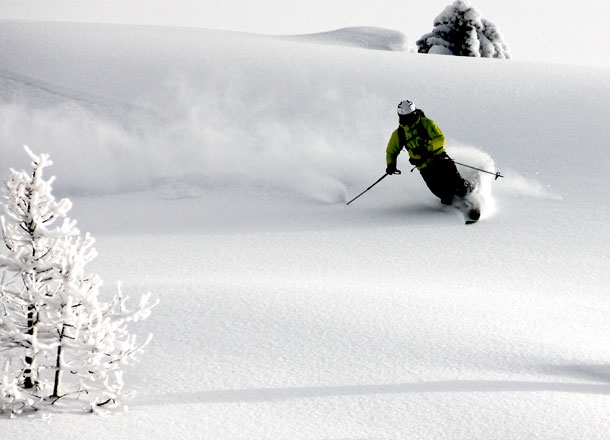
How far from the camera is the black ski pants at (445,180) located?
10461 mm

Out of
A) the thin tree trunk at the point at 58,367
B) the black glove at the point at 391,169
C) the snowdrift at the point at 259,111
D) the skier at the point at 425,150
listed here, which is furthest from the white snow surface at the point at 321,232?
the black glove at the point at 391,169

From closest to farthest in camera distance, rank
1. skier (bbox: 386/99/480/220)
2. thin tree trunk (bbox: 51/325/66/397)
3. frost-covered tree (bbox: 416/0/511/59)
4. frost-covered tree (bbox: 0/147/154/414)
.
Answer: frost-covered tree (bbox: 0/147/154/414), thin tree trunk (bbox: 51/325/66/397), skier (bbox: 386/99/480/220), frost-covered tree (bbox: 416/0/511/59)

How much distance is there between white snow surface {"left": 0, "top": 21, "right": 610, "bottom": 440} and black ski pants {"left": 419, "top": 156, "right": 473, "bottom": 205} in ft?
1.25

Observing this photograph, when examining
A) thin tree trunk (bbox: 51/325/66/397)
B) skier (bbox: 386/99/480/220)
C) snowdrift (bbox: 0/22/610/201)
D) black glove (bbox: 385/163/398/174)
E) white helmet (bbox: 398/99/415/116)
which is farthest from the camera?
snowdrift (bbox: 0/22/610/201)

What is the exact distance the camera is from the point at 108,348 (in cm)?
418

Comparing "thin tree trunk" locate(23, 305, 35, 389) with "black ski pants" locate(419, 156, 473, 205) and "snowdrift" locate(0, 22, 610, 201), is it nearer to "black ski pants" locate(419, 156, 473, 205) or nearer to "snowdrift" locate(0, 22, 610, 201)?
"black ski pants" locate(419, 156, 473, 205)

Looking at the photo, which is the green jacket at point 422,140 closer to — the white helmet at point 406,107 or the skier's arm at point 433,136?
the skier's arm at point 433,136

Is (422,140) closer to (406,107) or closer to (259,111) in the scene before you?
(406,107)

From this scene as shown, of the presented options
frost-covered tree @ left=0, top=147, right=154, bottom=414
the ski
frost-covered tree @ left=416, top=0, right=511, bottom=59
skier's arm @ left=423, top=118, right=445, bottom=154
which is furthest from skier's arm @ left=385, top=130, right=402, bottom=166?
frost-covered tree @ left=416, top=0, right=511, bottom=59

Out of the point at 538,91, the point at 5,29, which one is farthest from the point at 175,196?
the point at 5,29

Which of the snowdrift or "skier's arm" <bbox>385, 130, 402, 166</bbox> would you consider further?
the snowdrift

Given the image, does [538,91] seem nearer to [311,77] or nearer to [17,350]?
[311,77]

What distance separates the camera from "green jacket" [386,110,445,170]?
10266mm

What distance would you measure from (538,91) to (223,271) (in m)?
11.1
